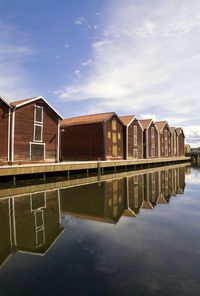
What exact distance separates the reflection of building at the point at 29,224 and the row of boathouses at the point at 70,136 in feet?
39.5

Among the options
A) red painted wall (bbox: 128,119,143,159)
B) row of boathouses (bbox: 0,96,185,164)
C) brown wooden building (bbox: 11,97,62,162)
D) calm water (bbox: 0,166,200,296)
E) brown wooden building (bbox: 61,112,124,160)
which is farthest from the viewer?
red painted wall (bbox: 128,119,143,159)

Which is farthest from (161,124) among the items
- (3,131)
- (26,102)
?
(3,131)

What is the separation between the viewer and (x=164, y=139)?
55.8 m

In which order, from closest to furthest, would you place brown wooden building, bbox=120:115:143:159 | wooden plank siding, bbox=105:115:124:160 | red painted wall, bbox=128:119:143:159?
wooden plank siding, bbox=105:115:124:160 → brown wooden building, bbox=120:115:143:159 → red painted wall, bbox=128:119:143:159

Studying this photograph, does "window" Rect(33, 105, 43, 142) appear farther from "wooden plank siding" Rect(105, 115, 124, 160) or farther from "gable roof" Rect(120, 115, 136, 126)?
"gable roof" Rect(120, 115, 136, 126)

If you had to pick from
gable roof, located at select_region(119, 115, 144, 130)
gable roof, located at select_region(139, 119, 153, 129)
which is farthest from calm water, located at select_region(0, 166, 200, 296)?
gable roof, located at select_region(139, 119, 153, 129)

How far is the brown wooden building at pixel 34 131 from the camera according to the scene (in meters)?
22.6

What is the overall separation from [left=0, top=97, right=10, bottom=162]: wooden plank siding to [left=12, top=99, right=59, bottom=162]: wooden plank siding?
28.0 inches

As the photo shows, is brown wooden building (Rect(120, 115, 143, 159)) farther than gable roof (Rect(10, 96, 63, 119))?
Yes

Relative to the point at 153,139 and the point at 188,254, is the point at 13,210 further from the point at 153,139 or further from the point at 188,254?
the point at 153,139

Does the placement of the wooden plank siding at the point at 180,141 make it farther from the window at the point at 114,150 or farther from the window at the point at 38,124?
the window at the point at 38,124

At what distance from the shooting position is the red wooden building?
21250 mm

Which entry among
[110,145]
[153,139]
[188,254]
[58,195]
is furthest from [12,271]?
[153,139]

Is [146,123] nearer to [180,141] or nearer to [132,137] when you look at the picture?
[132,137]
